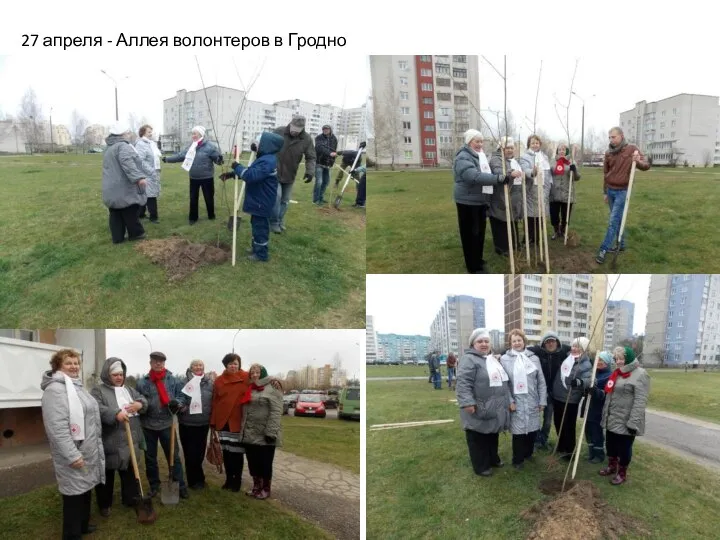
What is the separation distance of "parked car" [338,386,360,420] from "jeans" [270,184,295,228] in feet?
5.26

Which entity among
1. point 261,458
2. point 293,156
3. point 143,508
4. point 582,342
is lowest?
point 143,508

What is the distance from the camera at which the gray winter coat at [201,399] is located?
3.35m

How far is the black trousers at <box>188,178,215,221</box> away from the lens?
14.0 feet

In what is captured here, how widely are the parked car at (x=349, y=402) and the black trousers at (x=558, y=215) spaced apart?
2.25 meters

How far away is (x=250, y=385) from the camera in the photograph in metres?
3.35

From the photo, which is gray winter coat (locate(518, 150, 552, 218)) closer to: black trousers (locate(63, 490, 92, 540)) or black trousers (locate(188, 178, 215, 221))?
black trousers (locate(188, 178, 215, 221))

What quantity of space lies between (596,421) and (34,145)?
16.7ft

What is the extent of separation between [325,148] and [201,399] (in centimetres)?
249

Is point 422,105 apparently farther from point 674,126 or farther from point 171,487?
point 171,487

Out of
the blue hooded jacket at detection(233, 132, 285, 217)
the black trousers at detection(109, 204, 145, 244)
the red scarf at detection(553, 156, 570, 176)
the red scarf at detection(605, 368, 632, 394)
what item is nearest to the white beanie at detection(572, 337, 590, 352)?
the red scarf at detection(605, 368, 632, 394)

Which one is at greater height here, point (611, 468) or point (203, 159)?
point (203, 159)

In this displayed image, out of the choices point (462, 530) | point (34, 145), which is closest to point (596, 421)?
point (462, 530)

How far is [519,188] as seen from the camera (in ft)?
13.1

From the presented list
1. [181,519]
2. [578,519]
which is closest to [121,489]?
[181,519]
